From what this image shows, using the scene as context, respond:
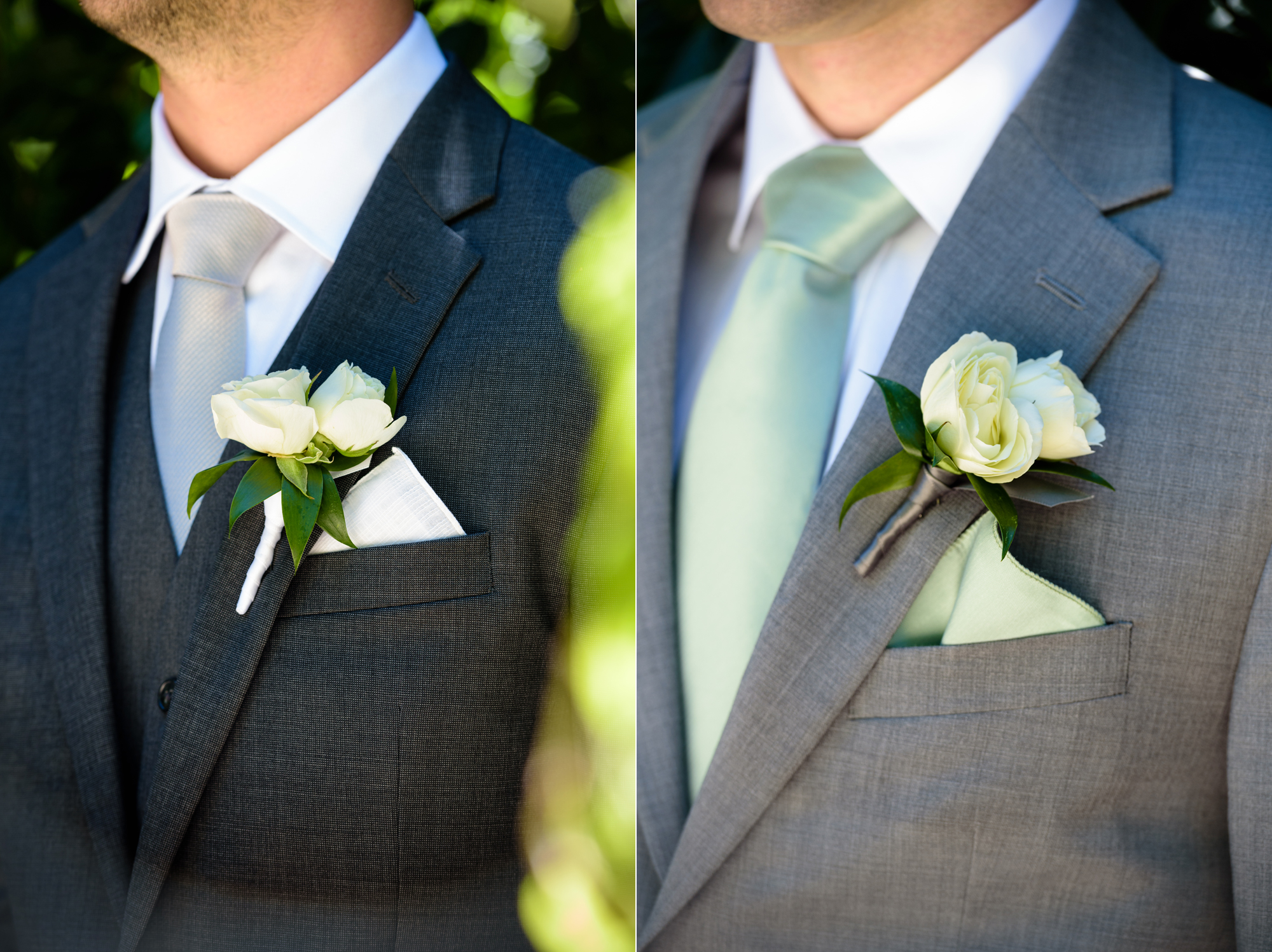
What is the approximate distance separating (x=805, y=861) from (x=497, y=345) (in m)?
0.62

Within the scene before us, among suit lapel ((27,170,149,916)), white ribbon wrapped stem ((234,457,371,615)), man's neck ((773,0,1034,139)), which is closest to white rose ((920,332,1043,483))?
man's neck ((773,0,1034,139))

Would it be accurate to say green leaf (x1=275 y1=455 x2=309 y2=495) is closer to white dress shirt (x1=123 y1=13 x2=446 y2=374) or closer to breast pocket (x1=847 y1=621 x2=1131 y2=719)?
white dress shirt (x1=123 y1=13 x2=446 y2=374)

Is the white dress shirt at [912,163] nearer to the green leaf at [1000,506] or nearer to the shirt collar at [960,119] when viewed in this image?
the shirt collar at [960,119]

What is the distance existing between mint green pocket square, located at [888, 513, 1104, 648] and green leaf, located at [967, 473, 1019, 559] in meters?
0.05

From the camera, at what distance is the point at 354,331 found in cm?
90

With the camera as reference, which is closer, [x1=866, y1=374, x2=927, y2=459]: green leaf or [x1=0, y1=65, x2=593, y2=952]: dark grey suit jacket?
[x1=0, y1=65, x2=593, y2=952]: dark grey suit jacket

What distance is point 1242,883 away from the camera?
1.05m

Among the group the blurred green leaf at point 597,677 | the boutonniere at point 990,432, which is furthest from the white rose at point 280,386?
the boutonniere at point 990,432

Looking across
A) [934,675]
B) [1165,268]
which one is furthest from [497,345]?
[1165,268]

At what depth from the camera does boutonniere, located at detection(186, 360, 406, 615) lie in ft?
2.72

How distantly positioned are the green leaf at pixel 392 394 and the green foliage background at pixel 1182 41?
0.62m

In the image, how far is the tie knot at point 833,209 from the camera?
1.23 metres

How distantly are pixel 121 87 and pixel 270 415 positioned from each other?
15.1 inches

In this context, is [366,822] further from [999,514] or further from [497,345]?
[999,514]
